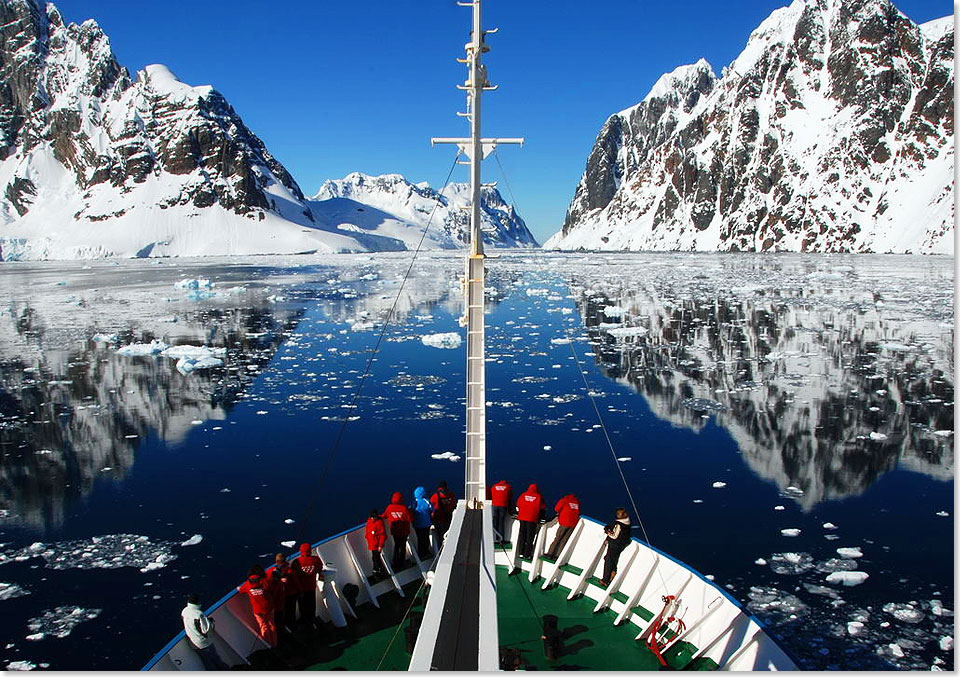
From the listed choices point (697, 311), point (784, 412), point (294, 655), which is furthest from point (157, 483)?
point (697, 311)

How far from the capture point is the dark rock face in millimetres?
153375

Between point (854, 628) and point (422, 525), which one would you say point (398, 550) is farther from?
point (854, 628)

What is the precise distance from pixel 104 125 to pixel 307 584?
19146 centimetres

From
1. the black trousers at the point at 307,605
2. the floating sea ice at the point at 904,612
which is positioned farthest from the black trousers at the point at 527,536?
the floating sea ice at the point at 904,612

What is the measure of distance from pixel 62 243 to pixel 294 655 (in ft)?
503

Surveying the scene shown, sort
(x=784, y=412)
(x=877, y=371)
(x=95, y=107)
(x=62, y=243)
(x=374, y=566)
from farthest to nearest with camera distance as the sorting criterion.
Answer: (x=95, y=107)
(x=62, y=243)
(x=877, y=371)
(x=784, y=412)
(x=374, y=566)

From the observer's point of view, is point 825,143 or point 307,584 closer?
point 307,584

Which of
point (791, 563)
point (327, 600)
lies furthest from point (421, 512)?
point (791, 563)

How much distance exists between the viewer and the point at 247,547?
988 cm

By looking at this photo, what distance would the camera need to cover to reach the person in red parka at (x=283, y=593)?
6992 mm

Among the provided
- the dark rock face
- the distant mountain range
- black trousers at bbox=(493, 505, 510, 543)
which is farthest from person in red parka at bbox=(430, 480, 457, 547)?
the dark rock face

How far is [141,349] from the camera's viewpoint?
993 inches

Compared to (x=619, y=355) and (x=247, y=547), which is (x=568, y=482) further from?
(x=619, y=355)

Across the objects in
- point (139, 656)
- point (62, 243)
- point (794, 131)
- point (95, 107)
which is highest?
point (95, 107)
